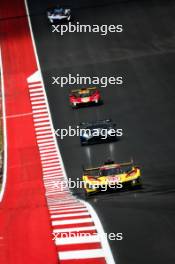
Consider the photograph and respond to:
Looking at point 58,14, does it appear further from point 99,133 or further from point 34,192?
point 34,192

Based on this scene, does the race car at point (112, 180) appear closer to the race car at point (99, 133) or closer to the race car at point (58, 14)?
the race car at point (99, 133)

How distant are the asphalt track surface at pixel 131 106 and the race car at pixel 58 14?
123 centimetres

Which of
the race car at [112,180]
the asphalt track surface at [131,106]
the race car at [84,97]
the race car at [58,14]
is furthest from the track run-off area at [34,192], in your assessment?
the race car at [58,14]

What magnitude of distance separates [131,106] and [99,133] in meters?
7.21

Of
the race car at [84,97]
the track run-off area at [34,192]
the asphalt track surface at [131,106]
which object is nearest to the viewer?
the track run-off area at [34,192]

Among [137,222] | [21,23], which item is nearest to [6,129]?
[137,222]

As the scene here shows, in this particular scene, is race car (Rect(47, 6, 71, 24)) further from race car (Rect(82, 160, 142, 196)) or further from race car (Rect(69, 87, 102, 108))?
race car (Rect(82, 160, 142, 196))

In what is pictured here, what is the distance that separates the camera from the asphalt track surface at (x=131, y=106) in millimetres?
28656

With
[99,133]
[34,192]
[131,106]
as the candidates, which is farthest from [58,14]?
[34,192]

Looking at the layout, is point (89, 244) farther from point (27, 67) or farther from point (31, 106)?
point (27, 67)

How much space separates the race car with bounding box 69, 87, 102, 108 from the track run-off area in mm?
2068

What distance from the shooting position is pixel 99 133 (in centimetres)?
4100

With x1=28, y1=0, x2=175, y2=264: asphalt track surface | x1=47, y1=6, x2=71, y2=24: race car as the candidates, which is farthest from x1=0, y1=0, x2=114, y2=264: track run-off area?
x1=47, y1=6, x2=71, y2=24: race car

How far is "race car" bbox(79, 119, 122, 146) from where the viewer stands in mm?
41031
